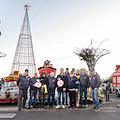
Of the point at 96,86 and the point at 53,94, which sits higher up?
the point at 96,86

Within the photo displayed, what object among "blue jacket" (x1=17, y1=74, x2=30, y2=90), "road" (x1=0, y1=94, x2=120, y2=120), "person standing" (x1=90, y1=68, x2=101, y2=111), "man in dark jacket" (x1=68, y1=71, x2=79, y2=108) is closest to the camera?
"road" (x1=0, y1=94, x2=120, y2=120)

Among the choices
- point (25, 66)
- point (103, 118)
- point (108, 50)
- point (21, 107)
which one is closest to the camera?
point (103, 118)

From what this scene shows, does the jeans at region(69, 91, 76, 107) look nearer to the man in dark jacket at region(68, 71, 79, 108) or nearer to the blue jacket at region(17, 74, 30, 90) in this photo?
the man in dark jacket at region(68, 71, 79, 108)

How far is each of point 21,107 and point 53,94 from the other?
69.7 inches

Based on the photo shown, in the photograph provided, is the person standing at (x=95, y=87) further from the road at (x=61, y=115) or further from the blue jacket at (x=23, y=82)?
the blue jacket at (x=23, y=82)

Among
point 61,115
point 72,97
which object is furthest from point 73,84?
point 61,115

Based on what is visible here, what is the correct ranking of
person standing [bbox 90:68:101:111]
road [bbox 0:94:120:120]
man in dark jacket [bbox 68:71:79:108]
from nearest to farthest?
road [bbox 0:94:120:120] < person standing [bbox 90:68:101:111] < man in dark jacket [bbox 68:71:79:108]

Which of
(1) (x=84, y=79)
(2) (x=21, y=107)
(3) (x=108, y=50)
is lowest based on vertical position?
(2) (x=21, y=107)

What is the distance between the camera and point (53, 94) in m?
7.38

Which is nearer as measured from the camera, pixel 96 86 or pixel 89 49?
pixel 96 86

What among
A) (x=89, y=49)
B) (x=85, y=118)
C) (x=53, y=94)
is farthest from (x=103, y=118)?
(x=89, y=49)

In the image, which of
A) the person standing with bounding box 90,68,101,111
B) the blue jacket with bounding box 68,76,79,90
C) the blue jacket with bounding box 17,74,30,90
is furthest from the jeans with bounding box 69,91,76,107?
the blue jacket with bounding box 17,74,30,90

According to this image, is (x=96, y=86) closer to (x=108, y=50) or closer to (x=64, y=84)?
(x=64, y=84)

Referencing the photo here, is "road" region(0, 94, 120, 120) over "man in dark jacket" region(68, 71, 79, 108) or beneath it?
beneath
